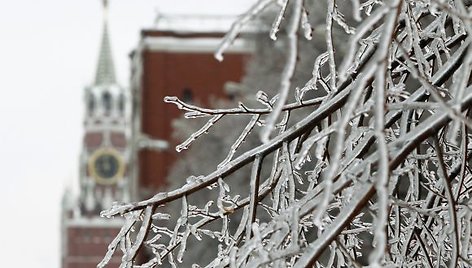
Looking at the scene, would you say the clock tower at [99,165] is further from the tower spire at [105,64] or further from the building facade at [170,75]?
the building facade at [170,75]

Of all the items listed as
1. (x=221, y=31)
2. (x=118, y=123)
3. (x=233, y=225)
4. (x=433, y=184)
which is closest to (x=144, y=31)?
(x=221, y=31)

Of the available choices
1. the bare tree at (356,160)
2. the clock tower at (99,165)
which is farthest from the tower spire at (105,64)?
the bare tree at (356,160)

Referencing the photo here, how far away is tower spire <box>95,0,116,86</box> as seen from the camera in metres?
73.2

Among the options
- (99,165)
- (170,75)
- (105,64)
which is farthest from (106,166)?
(170,75)

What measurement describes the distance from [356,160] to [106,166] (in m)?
69.8

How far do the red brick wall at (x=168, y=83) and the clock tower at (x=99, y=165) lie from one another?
1887 centimetres

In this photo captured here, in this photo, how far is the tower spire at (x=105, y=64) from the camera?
73250mm

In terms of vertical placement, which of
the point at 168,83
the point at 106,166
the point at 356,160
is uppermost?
the point at 168,83

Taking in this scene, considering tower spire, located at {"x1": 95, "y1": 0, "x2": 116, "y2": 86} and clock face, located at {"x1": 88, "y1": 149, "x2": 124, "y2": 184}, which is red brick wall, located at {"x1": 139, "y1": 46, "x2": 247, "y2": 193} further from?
clock face, located at {"x1": 88, "y1": 149, "x2": 124, "y2": 184}

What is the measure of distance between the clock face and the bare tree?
68.6 metres

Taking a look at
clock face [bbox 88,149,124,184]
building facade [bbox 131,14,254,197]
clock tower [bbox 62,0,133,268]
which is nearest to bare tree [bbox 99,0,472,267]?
building facade [bbox 131,14,254,197]

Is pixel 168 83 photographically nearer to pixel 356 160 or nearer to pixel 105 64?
pixel 105 64

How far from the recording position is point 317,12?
66.9 feet

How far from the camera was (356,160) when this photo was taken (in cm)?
408
